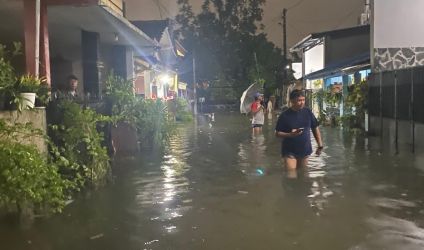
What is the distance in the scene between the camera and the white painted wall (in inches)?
636

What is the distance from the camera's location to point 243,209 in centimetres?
698

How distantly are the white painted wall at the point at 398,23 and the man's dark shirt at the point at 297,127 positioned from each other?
8.93 meters

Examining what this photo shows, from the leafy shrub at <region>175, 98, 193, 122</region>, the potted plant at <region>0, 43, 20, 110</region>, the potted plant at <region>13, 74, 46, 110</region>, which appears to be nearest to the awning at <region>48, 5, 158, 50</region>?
the potted plant at <region>13, 74, 46, 110</region>

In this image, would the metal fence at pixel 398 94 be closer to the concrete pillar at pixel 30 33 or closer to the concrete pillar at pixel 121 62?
the concrete pillar at pixel 121 62

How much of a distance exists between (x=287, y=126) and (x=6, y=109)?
436 cm

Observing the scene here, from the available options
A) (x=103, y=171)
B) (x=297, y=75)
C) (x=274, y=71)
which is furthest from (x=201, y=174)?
(x=274, y=71)

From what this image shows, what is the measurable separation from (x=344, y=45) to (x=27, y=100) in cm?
2609

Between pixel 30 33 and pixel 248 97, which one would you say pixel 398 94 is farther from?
pixel 248 97

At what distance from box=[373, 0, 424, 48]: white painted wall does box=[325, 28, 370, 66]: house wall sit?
13970 millimetres

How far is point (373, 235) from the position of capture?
18.3ft

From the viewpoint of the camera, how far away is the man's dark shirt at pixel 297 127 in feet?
28.0

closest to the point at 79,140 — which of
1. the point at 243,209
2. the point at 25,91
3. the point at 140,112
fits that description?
the point at 25,91

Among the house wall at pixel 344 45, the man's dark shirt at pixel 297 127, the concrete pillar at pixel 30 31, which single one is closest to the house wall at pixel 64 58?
the concrete pillar at pixel 30 31

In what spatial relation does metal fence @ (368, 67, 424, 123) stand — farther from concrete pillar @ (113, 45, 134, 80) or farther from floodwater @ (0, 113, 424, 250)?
concrete pillar @ (113, 45, 134, 80)
